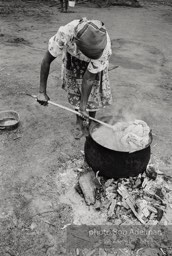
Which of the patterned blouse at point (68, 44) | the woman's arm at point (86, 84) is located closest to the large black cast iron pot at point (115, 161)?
the woman's arm at point (86, 84)

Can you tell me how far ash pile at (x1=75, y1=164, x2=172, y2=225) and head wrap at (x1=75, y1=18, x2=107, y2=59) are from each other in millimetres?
1754

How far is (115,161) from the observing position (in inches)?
130

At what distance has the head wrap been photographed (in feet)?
9.07

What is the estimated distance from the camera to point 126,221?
10.7ft

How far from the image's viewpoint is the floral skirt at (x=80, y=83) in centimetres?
376

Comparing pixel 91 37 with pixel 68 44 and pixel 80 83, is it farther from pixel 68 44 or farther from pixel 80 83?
pixel 80 83

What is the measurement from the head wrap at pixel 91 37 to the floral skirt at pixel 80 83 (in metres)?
0.85

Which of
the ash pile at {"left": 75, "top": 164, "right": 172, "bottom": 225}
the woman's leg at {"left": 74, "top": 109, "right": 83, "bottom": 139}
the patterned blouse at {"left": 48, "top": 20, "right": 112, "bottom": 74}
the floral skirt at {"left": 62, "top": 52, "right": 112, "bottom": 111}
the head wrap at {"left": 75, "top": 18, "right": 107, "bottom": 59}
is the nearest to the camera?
the head wrap at {"left": 75, "top": 18, "right": 107, "bottom": 59}

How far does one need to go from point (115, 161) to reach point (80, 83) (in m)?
1.40

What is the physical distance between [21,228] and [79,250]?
0.78m

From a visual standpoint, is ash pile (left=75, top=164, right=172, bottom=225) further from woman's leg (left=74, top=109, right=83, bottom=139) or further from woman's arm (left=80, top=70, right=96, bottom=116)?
woman's leg (left=74, top=109, right=83, bottom=139)

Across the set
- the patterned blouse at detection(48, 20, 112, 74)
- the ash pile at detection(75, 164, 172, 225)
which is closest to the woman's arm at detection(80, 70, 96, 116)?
the patterned blouse at detection(48, 20, 112, 74)

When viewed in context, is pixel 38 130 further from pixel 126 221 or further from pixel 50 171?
pixel 126 221

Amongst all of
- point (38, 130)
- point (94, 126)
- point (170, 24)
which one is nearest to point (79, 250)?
point (94, 126)
